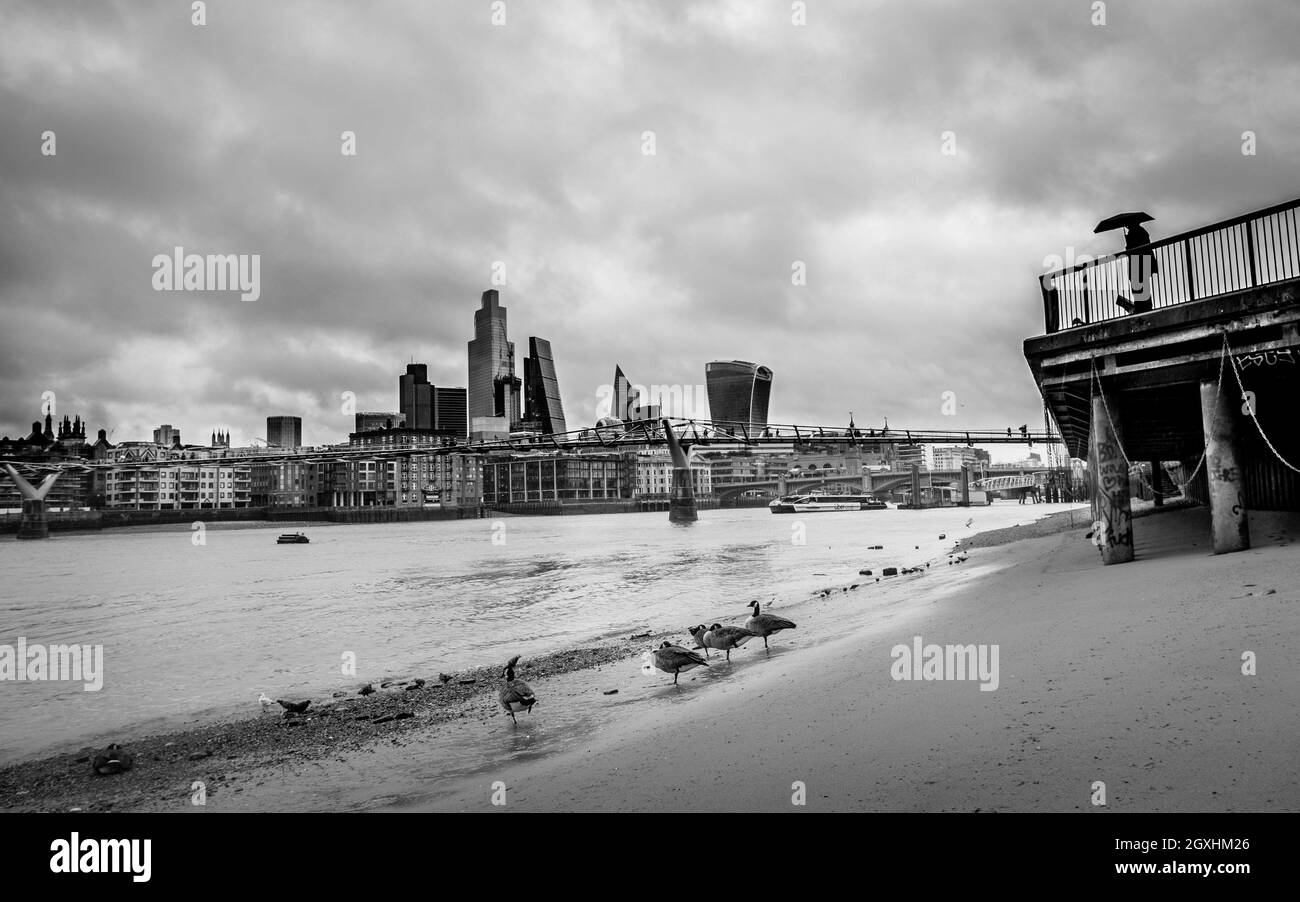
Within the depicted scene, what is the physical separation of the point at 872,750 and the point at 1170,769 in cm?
176

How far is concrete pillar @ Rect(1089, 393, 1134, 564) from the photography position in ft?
46.5

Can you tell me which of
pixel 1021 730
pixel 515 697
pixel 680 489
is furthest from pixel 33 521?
pixel 1021 730

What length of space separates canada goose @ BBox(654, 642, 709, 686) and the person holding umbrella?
1061 cm

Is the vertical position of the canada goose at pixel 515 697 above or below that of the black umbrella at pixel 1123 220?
below

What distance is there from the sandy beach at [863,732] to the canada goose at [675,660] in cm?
30

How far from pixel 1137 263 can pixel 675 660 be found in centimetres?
1181

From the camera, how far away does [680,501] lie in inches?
5044

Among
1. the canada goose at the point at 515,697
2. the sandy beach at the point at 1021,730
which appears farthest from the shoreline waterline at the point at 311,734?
the sandy beach at the point at 1021,730

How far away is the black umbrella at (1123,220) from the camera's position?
14.5 metres

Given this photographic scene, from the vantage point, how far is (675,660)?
411 inches

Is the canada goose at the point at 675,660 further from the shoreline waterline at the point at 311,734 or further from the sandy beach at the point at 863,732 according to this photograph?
the shoreline waterline at the point at 311,734

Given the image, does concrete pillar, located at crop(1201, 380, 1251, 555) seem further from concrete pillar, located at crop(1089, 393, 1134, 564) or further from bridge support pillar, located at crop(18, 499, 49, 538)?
bridge support pillar, located at crop(18, 499, 49, 538)
